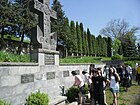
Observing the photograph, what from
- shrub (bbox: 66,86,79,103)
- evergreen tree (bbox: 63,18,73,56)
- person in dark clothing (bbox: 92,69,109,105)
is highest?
evergreen tree (bbox: 63,18,73,56)

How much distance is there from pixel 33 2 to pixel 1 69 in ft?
11.7

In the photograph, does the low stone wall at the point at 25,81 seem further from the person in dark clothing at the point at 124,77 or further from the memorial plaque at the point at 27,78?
the person in dark clothing at the point at 124,77

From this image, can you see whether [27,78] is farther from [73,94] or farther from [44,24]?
[73,94]

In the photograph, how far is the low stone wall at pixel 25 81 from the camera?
6.73 meters

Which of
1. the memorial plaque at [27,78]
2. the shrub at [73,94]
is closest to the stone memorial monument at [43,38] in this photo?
the memorial plaque at [27,78]

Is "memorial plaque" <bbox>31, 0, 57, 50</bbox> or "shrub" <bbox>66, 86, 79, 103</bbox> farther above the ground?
"memorial plaque" <bbox>31, 0, 57, 50</bbox>

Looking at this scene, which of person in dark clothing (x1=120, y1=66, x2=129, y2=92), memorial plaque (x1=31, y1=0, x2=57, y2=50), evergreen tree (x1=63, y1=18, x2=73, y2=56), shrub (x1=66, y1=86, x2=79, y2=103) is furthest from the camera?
evergreen tree (x1=63, y1=18, x2=73, y2=56)

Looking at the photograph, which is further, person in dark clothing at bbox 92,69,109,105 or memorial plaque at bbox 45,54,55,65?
memorial plaque at bbox 45,54,55,65

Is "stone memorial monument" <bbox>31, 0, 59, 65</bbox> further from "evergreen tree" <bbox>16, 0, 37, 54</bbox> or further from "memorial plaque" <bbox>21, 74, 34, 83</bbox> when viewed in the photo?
"evergreen tree" <bbox>16, 0, 37, 54</bbox>

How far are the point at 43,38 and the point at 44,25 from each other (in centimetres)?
67

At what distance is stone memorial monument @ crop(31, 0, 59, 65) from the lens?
29.1ft

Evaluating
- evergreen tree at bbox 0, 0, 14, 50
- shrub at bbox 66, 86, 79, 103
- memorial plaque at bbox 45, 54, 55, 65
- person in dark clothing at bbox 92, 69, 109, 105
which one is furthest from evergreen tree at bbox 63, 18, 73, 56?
person in dark clothing at bbox 92, 69, 109, 105

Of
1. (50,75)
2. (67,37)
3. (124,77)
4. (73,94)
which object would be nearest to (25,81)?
(50,75)

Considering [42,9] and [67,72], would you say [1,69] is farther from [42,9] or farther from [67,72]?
[67,72]
